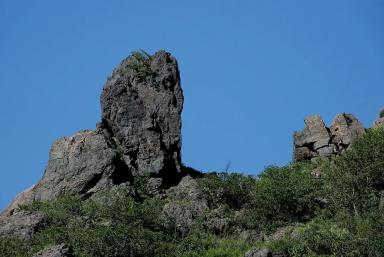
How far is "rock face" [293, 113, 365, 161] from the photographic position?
71938 mm

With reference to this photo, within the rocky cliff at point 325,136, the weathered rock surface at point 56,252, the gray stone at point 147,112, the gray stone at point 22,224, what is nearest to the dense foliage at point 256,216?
the gray stone at point 22,224

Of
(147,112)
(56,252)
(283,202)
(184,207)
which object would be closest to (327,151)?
(283,202)

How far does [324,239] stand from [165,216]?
1421 cm

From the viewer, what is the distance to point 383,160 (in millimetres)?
58594

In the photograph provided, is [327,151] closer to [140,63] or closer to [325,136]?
Answer: [325,136]

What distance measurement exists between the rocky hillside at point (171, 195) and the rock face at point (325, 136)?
0.12 metres

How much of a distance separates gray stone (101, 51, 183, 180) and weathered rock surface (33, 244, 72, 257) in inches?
796

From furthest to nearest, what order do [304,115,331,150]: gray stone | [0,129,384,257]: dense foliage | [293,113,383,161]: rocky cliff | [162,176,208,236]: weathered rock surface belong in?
[304,115,331,150]: gray stone, [293,113,383,161]: rocky cliff, [162,176,208,236]: weathered rock surface, [0,129,384,257]: dense foliage

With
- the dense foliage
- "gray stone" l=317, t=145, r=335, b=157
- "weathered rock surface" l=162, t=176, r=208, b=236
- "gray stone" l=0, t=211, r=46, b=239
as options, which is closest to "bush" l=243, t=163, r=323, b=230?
the dense foliage

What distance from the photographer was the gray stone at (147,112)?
6712 centimetres

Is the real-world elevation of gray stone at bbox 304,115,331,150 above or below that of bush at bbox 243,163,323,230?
above

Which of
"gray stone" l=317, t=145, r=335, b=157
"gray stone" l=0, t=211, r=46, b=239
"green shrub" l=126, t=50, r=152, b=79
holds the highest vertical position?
"green shrub" l=126, t=50, r=152, b=79

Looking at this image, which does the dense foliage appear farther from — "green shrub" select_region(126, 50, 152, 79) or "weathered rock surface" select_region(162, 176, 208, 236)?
"green shrub" select_region(126, 50, 152, 79)

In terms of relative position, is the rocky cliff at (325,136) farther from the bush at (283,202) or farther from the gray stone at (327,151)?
the bush at (283,202)
